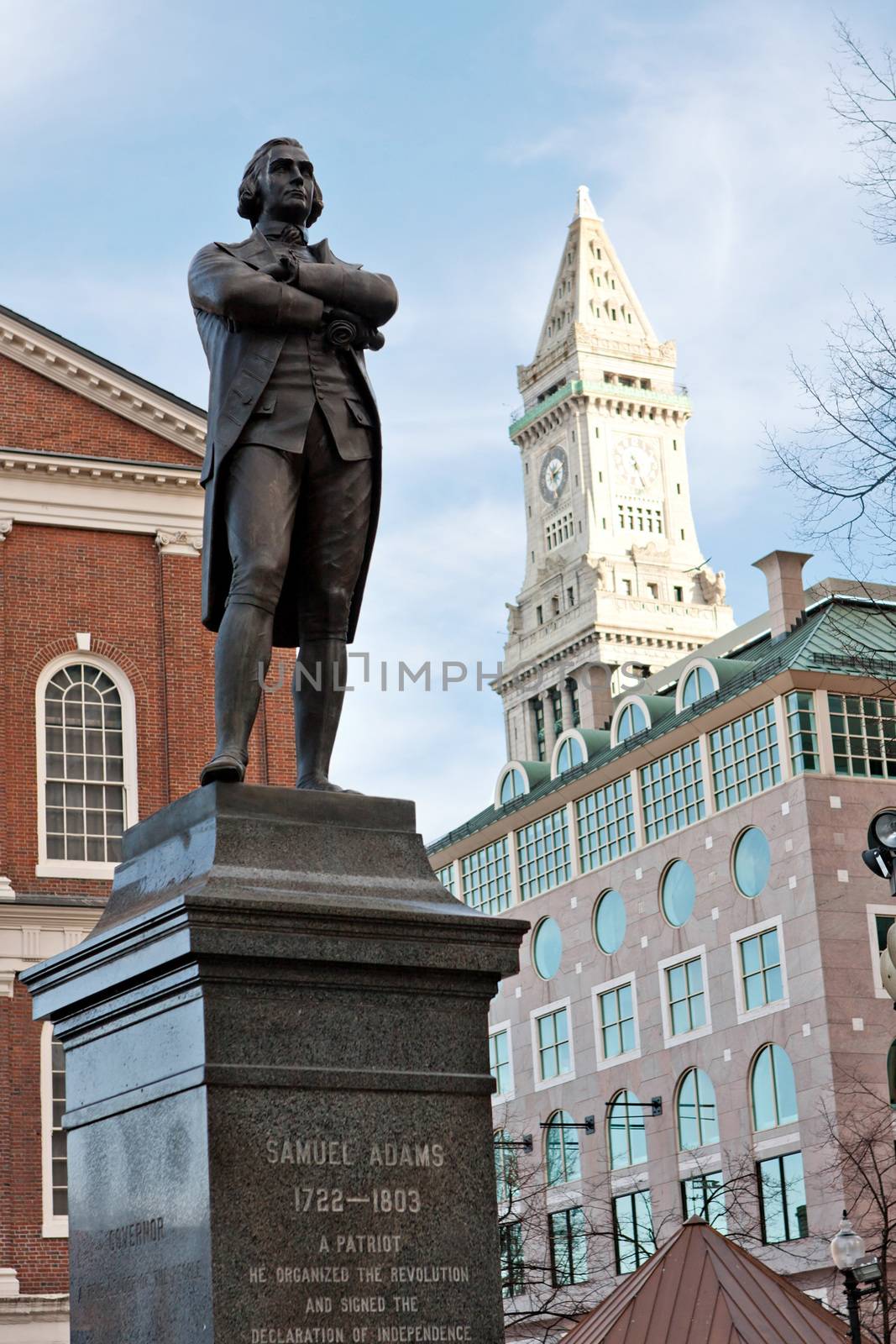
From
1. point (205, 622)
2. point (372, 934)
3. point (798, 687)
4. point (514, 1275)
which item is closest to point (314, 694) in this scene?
point (205, 622)

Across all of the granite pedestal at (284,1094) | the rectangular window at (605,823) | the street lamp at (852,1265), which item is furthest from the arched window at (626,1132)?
the granite pedestal at (284,1094)

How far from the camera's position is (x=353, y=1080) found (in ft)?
24.6

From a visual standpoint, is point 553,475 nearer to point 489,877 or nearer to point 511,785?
point 511,785

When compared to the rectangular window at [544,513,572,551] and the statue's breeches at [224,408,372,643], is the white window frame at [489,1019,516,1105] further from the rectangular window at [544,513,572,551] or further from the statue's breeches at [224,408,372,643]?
the rectangular window at [544,513,572,551]

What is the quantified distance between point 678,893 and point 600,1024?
521cm

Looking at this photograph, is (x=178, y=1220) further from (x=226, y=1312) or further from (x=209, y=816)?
(x=209, y=816)

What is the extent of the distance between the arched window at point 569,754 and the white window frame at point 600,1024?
8.61 meters

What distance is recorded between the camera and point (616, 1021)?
6181 cm

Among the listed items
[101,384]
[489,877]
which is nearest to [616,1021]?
[489,877]

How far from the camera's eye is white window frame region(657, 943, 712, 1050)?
57375 millimetres

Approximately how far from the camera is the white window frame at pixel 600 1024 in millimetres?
60312

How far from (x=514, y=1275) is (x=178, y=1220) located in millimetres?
34134

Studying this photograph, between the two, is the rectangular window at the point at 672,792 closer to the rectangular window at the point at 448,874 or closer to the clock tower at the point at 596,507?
the rectangular window at the point at 448,874

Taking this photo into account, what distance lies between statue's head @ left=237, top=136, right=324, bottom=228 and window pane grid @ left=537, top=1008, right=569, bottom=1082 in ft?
184
